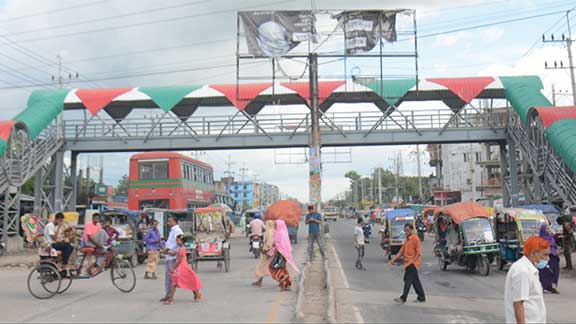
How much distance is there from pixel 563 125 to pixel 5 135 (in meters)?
24.9

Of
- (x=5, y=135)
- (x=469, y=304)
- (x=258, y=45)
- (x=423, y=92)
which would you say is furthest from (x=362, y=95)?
(x=469, y=304)

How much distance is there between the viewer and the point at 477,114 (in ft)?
103

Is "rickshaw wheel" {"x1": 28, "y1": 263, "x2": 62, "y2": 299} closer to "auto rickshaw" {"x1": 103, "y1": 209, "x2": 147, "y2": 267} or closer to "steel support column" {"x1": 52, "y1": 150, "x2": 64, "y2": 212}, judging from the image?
"auto rickshaw" {"x1": 103, "y1": 209, "x2": 147, "y2": 267}

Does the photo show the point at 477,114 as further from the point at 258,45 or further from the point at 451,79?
the point at 258,45

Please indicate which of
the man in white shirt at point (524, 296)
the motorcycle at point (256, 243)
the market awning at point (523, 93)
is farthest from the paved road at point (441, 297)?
the market awning at point (523, 93)

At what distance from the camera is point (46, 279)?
11.8 m

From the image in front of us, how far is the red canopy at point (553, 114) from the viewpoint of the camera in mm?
25047

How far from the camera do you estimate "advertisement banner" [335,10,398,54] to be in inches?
936

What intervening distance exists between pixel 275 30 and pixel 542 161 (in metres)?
15.1

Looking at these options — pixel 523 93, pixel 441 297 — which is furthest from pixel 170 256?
pixel 523 93

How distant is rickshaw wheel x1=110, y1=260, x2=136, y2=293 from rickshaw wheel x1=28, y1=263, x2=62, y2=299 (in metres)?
1.15

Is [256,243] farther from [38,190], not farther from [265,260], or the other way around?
[38,190]

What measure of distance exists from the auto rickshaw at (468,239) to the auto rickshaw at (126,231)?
409 inches

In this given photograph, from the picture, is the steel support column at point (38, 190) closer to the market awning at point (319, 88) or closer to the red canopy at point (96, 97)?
the red canopy at point (96, 97)
